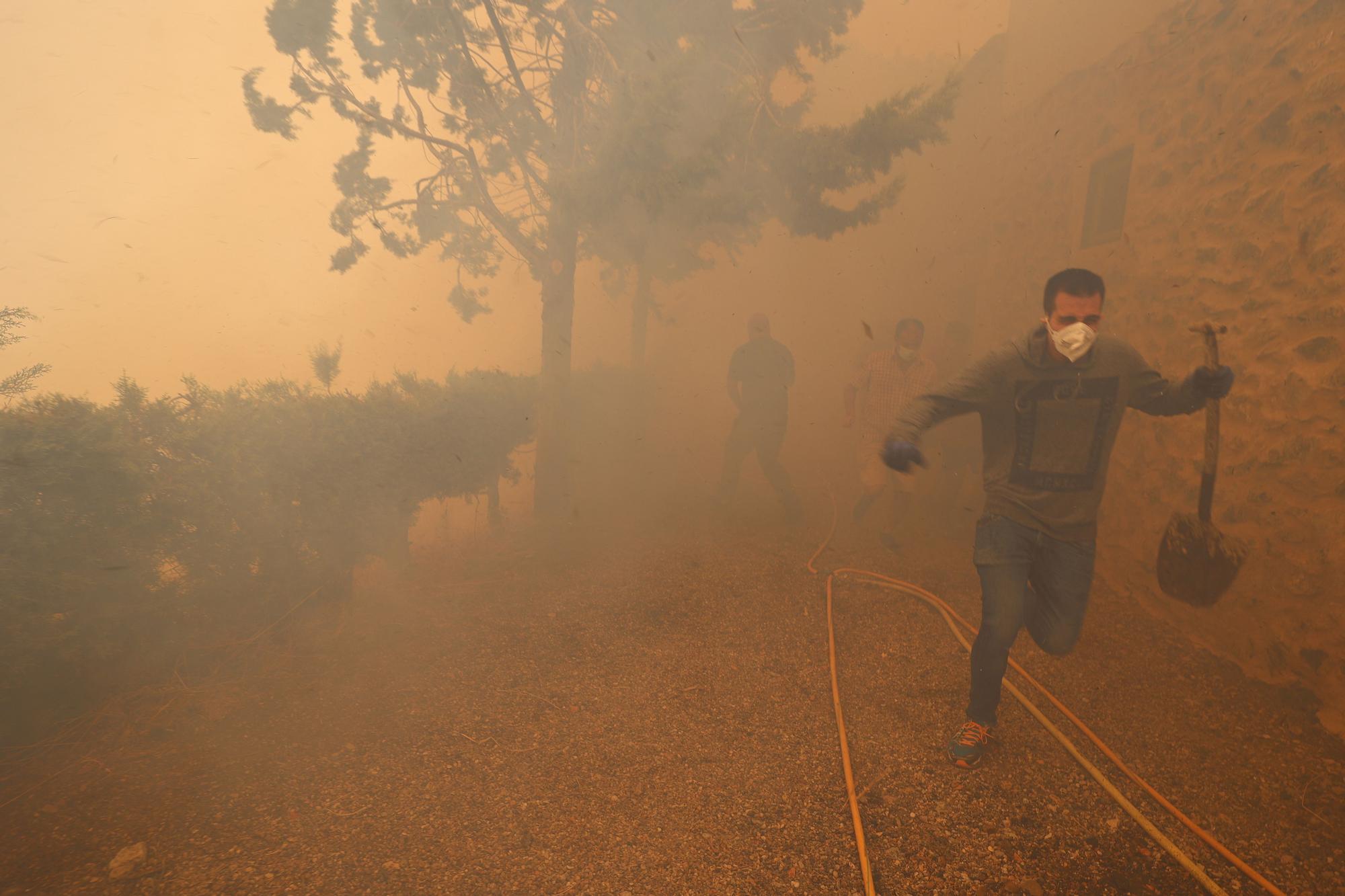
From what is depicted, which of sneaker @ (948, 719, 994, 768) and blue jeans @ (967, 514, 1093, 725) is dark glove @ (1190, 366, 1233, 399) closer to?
blue jeans @ (967, 514, 1093, 725)

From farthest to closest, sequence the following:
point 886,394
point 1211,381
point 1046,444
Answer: point 886,394 → point 1046,444 → point 1211,381

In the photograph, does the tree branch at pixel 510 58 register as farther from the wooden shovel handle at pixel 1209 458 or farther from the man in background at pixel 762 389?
the wooden shovel handle at pixel 1209 458

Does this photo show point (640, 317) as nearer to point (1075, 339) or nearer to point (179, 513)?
point (179, 513)

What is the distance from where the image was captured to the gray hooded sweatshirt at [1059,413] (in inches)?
92.0

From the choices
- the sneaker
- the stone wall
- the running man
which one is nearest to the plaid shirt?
the stone wall

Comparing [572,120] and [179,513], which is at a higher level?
[572,120]

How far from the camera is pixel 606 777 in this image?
99.7 inches

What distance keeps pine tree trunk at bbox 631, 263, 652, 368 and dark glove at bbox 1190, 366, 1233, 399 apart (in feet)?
31.0

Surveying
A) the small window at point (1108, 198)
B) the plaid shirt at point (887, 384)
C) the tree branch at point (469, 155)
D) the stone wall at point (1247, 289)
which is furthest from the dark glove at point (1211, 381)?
the tree branch at point (469, 155)

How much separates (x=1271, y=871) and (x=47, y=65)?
34.8 ft

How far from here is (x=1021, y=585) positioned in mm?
2420

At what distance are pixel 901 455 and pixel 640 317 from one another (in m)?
9.91

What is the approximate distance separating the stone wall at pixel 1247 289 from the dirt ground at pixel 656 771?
48 centimetres

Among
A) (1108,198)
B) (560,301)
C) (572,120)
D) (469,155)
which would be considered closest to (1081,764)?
(1108,198)
